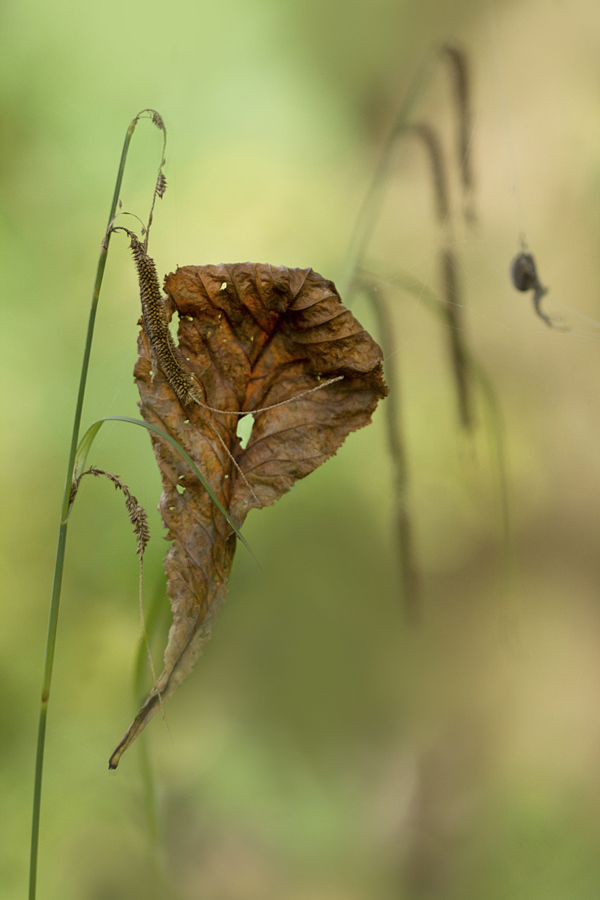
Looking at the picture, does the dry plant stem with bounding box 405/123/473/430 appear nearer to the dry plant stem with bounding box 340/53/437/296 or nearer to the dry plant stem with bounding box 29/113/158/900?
the dry plant stem with bounding box 340/53/437/296

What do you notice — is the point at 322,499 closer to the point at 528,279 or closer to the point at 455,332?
the point at 455,332

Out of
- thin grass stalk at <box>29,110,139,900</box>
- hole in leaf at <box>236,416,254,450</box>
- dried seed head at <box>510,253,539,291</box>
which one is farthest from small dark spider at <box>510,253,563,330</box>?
thin grass stalk at <box>29,110,139,900</box>

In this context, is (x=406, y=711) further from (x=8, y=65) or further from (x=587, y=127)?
(x=8, y=65)

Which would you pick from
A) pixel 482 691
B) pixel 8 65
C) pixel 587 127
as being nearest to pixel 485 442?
pixel 482 691

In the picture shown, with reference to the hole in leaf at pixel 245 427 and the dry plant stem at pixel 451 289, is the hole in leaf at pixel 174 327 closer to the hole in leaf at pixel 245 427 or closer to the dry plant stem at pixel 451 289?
the hole in leaf at pixel 245 427

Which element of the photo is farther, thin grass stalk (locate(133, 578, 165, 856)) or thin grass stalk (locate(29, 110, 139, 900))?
thin grass stalk (locate(133, 578, 165, 856))

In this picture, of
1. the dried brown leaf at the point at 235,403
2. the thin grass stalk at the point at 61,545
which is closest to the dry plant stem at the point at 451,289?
the dried brown leaf at the point at 235,403
